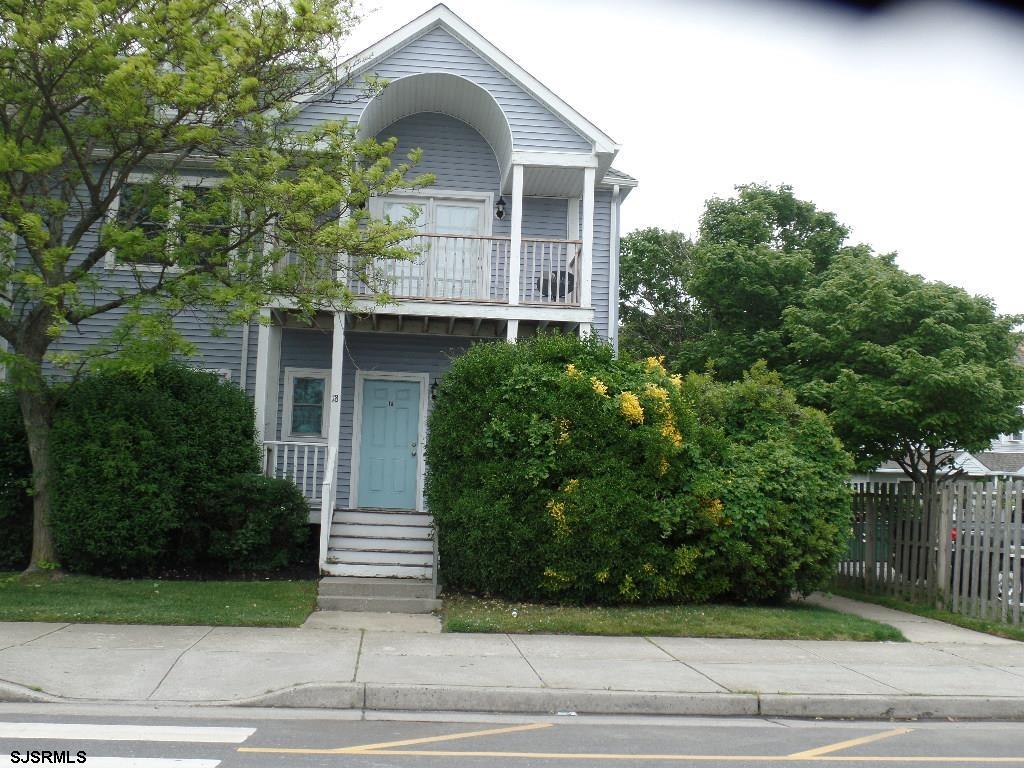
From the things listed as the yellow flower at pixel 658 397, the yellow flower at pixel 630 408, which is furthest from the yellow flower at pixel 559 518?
the yellow flower at pixel 658 397

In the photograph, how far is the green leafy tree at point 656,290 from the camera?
31.3 meters

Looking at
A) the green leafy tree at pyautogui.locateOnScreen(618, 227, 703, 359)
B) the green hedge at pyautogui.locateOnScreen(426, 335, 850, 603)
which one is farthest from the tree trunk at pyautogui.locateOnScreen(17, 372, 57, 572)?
the green leafy tree at pyautogui.locateOnScreen(618, 227, 703, 359)

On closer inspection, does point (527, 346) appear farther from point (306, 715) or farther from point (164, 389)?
point (306, 715)

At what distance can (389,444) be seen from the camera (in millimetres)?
16094

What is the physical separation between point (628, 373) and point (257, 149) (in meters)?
5.65

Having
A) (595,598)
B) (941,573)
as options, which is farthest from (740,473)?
(941,573)

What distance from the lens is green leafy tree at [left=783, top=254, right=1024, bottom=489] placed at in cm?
1466

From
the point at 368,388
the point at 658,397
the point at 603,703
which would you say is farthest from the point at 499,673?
the point at 368,388

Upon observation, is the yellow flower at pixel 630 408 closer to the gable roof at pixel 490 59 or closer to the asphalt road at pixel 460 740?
the asphalt road at pixel 460 740

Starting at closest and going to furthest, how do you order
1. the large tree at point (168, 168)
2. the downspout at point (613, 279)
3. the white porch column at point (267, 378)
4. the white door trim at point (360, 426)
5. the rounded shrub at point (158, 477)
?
the large tree at point (168, 168) → the rounded shrub at point (158, 477) → the white porch column at point (267, 378) → the white door trim at point (360, 426) → the downspout at point (613, 279)

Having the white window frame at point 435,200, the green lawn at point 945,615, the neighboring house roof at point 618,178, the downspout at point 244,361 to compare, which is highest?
the neighboring house roof at point 618,178

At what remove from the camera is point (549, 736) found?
21.4ft

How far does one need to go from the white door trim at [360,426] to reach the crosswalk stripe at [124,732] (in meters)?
9.29

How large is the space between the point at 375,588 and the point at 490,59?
8.42 meters
